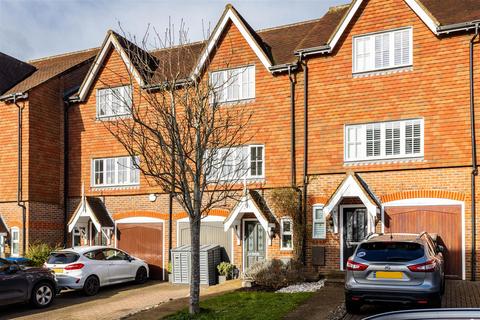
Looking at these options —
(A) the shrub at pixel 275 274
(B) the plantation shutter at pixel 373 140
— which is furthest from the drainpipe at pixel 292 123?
(A) the shrub at pixel 275 274

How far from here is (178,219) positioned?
1938 centimetres

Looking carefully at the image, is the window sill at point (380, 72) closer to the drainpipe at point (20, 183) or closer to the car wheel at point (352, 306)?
the car wheel at point (352, 306)

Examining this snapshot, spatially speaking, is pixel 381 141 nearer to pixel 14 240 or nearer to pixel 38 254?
pixel 38 254

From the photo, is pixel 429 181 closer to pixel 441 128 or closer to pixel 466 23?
pixel 441 128

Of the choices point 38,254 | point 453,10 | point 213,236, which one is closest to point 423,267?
point 453,10

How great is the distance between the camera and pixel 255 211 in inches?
672

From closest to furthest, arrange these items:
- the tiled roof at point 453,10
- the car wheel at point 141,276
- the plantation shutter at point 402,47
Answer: the tiled roof at point 453,10, the plantation shutter at point 402,47, the car wheel at point 141,276

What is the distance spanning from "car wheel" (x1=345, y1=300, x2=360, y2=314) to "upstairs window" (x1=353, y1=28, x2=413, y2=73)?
28.1ft

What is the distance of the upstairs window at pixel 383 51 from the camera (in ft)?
52.7

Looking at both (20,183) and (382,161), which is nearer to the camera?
(382,161)

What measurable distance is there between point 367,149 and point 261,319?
7873 millimetres

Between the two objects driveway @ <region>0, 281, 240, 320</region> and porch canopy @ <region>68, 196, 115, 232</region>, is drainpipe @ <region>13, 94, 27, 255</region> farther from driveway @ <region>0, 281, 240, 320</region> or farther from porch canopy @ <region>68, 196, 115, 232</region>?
driveway @ <region>0, 281, 240, 320</region>

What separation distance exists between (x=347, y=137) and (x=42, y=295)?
10.3 m

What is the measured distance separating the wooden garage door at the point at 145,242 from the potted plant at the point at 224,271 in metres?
3.00
